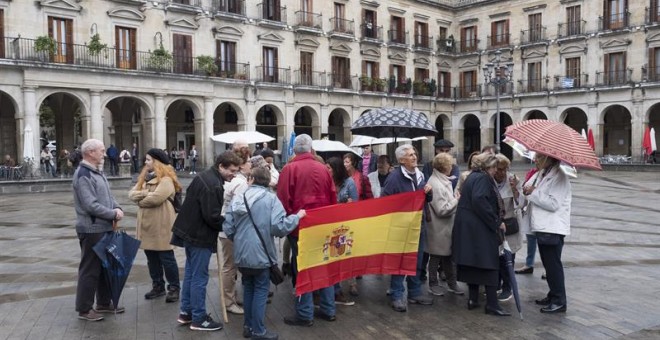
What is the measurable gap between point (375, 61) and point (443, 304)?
3475cm

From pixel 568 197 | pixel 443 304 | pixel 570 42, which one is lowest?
pixel 443 304

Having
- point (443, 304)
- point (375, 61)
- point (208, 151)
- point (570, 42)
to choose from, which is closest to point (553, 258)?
point (443, 304)

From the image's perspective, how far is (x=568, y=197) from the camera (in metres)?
6.45

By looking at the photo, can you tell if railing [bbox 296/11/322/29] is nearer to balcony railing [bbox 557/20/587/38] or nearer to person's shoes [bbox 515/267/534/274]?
balcony railing [bbox 557/20/587/38]

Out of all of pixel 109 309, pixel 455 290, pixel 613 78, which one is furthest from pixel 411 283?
pixel 613 78

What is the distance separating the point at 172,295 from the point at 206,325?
4.23 feet

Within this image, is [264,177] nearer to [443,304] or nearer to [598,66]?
[443,304]

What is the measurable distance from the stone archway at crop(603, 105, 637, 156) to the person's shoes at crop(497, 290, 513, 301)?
38361mm

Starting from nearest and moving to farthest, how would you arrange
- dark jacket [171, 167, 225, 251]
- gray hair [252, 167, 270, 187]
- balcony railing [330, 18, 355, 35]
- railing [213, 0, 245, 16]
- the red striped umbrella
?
gray hair [252, 167, 270, 187], dark jacket [171, 167, 225, 251], the red striped umbrella, railing [213, 0, 245, 16], balcony railing [330, 18, 355, 35]

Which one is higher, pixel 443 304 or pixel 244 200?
pixel 244 200

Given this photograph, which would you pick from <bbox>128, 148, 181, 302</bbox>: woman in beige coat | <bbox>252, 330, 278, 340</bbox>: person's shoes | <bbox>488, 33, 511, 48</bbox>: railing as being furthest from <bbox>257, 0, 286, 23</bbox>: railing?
<bbox>252, 330, 278, 340</bbox>: person's shoes

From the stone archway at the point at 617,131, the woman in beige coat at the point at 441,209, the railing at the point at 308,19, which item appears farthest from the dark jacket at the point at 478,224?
the stone archway at the point at 617,131

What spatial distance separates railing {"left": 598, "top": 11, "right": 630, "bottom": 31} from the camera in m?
37.3

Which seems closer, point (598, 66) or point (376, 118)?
point (376, 118)
